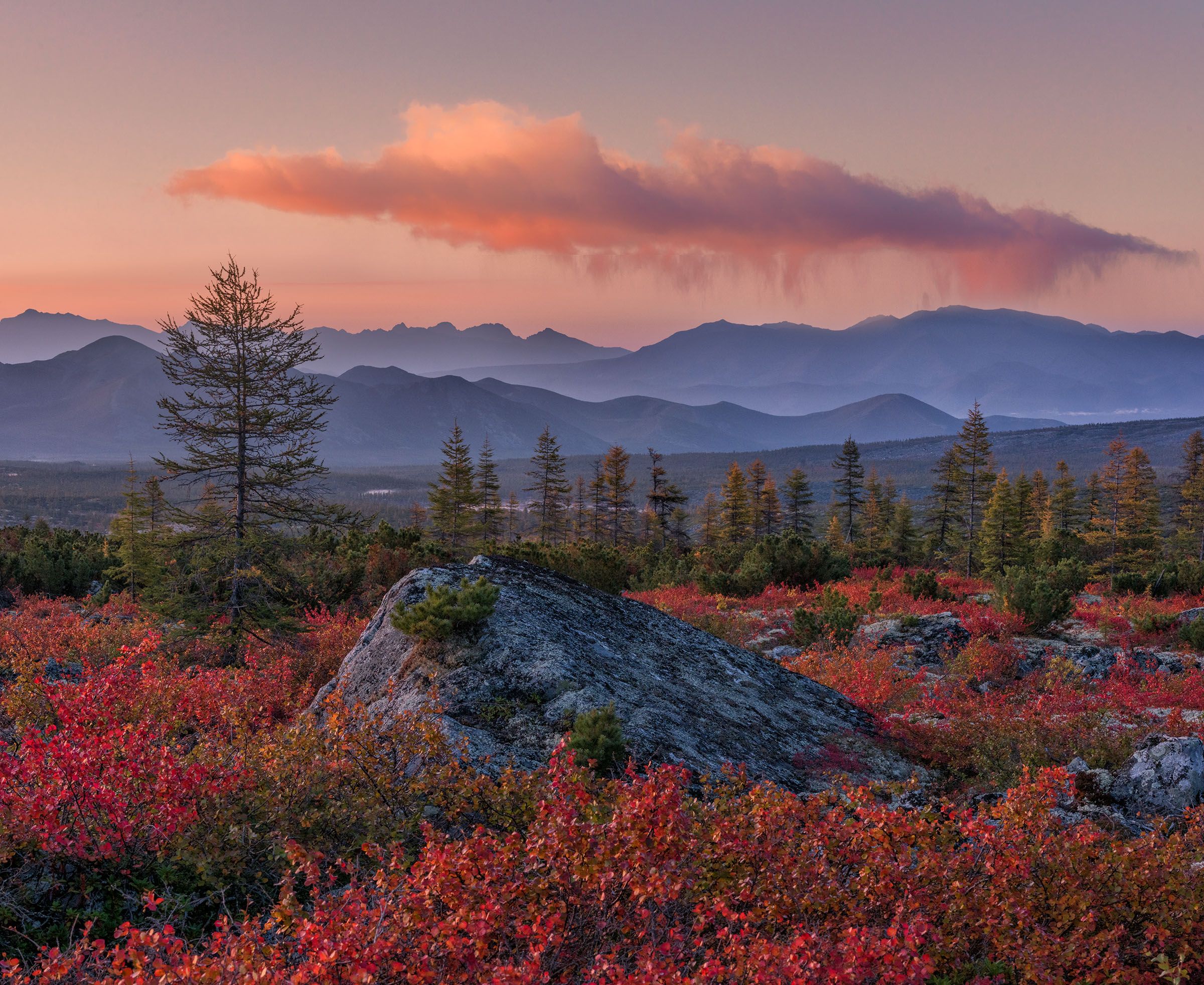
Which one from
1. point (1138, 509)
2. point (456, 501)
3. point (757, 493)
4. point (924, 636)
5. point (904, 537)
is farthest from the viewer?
point (757, 493)

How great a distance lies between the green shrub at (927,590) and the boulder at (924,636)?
432cm

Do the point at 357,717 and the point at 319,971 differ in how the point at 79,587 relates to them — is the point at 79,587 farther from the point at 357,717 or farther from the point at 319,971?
the point at 319,971

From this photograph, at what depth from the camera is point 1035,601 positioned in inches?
682

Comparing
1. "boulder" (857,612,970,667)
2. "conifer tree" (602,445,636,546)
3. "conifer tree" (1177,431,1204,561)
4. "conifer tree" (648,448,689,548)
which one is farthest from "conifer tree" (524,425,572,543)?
"conifer tree" (1177,431,1204,561)

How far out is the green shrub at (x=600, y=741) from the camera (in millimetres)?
6105

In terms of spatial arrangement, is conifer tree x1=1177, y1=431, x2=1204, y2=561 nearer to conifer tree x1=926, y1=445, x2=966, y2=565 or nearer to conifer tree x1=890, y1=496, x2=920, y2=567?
conifer tree x1=926, y1=445, x2=966, y2=565

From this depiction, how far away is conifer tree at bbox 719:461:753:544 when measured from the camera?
2692 inches

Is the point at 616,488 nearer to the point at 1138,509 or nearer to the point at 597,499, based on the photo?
the point at 597,499

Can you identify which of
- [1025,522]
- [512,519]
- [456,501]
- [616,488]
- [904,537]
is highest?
[616,488]

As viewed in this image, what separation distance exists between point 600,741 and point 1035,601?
15.5m

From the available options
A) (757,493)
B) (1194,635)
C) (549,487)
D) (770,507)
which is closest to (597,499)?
(549,487)

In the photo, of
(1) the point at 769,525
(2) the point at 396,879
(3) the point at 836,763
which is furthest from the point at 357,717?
(1) the point at 769,525

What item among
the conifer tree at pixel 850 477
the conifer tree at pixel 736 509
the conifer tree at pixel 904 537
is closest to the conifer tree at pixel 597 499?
the conifer tree at pixel 736 509

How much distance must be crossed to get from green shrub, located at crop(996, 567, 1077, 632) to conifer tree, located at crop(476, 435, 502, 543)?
4158cm
